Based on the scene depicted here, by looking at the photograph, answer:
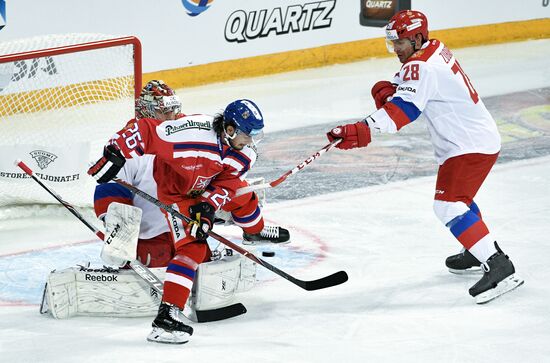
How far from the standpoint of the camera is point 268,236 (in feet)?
14.6

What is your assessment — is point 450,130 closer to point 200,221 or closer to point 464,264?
point 464,264

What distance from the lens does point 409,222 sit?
4777mm

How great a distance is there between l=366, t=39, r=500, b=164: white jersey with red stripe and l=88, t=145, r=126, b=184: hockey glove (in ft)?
2.99

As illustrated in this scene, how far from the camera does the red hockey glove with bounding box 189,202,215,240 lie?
3.48 meters

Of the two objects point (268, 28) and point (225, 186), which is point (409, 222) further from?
point (268, 28)

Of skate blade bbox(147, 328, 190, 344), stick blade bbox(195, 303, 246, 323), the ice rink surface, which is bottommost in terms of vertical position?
the ice rink surface

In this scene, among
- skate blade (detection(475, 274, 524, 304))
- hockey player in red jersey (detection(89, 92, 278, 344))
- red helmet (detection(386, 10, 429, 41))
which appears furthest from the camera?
red helmet (detection(386, 10, 429, 41))

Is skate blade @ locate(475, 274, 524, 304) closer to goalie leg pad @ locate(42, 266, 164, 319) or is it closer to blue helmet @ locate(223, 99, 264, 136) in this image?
blue helmet @ locate(223, 99, 264, 136)

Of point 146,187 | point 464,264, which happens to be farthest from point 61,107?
point 464,264

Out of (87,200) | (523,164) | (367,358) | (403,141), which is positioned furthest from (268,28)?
(367,358)

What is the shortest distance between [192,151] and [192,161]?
0.04 meters

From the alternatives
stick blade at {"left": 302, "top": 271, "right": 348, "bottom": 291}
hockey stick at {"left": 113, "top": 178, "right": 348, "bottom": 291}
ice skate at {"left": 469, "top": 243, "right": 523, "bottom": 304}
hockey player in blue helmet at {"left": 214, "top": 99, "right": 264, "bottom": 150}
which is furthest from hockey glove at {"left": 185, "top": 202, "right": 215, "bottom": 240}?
ice skate at {"left": 469, "top": 243, "right": 523, "bottom": 304}

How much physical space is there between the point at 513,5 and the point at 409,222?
14.7ft

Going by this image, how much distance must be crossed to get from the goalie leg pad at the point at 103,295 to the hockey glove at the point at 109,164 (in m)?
0.34
